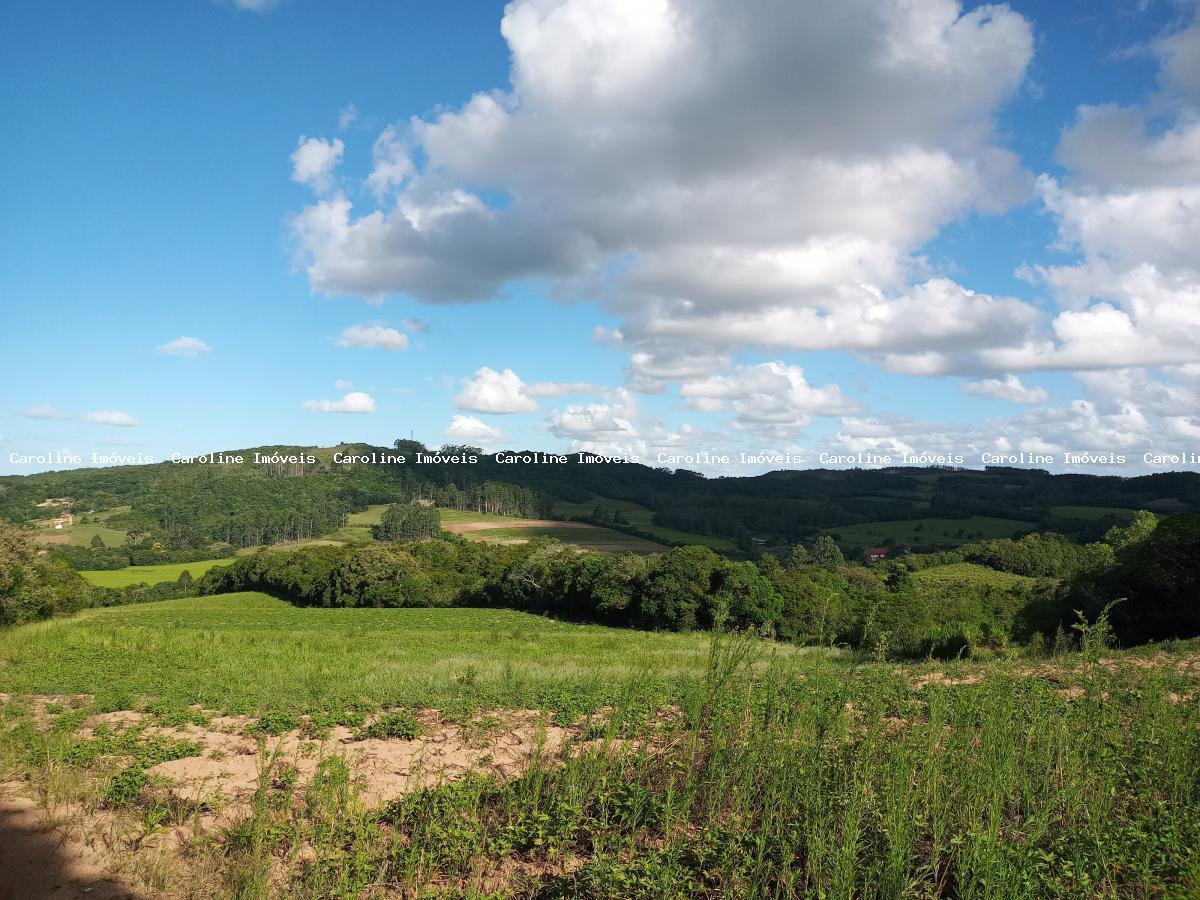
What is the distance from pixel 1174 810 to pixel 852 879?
3.15 meters

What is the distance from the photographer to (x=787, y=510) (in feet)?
468

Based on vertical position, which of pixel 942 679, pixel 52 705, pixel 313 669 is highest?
pixel 942 679

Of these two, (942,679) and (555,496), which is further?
(555,496)

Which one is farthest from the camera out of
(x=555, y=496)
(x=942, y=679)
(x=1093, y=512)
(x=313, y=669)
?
(x=555, y=496)

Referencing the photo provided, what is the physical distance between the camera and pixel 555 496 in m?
172

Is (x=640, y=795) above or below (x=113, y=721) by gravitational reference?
above

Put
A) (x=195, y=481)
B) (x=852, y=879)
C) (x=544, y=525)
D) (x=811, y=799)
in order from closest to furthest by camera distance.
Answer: (x=852, y=879) → (x=811, y=799) → (x=544, y=525) → (x=195, y=481)

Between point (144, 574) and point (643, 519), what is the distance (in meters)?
85.2

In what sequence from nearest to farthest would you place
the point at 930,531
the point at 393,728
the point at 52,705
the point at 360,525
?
the point at 393,728 < the point at 52,705 < the point at 930,531 < the point at 360,525

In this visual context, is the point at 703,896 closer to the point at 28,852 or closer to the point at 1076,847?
the point at 1076,847

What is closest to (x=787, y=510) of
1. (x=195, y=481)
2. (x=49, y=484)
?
(x=195, y=481)

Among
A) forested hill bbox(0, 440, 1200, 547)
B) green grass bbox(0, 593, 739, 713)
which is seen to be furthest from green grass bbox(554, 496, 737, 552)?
green grass bbox(0, 593, 739, 713)

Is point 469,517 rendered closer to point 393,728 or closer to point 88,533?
point 88,533

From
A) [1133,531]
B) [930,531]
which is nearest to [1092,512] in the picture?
[930,531]
